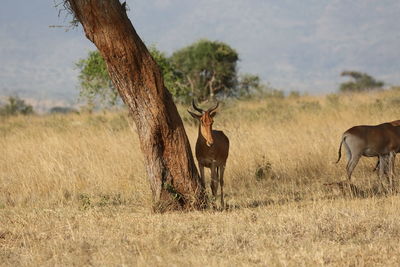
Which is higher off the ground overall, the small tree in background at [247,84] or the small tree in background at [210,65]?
the small tree in background at [210,65]

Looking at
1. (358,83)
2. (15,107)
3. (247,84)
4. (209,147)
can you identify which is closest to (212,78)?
(247,84)

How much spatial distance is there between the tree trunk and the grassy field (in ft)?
1.24

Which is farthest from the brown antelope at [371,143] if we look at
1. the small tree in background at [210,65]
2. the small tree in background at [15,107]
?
the small tree in background at [15,107]

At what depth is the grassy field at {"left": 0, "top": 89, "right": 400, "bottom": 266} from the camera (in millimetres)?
6223

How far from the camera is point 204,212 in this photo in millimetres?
8469

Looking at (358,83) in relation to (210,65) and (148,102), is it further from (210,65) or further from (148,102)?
(148,102)

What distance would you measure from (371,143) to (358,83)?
38781 mm

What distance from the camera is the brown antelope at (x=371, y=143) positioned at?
34.0 ft

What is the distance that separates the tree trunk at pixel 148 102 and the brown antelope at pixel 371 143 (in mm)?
2924

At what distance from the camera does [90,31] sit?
26.3ft

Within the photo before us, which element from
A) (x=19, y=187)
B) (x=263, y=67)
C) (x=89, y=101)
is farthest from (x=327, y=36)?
(x=19, y=187)

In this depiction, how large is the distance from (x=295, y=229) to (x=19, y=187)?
548cm

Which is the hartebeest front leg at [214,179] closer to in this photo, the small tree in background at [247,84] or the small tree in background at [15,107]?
the small tree in background at [15,107]

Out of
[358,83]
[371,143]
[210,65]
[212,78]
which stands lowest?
[371,143]
